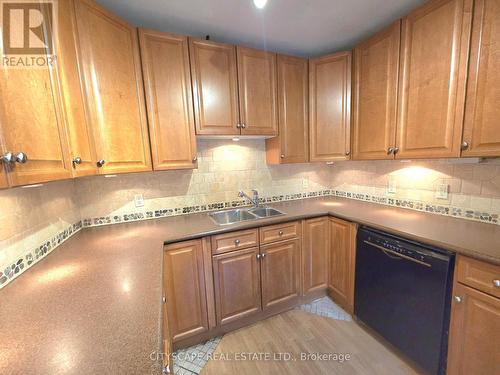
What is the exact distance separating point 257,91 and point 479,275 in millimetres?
1818

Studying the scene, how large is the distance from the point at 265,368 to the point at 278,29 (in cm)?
246

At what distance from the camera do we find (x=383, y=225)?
1489mm

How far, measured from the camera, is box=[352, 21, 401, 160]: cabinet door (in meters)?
1.58

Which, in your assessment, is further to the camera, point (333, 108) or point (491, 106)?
point (333, 108)

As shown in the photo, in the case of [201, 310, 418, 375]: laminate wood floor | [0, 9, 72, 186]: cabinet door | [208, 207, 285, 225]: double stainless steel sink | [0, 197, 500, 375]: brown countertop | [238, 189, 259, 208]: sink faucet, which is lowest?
[201, 310, 418, 375]: laminate wood floor

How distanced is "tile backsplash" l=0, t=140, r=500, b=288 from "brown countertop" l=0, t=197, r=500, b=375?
0.12 metres

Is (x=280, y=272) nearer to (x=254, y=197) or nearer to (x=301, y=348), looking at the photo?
(x=301, y=348)

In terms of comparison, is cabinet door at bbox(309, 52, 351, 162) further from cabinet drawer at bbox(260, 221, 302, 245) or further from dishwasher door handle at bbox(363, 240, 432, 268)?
dishwasher door handle at bbox(363, 240, 432, 268)

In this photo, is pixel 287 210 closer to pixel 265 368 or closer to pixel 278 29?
pixel 265 368

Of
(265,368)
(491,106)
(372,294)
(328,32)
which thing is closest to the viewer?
(491,106)

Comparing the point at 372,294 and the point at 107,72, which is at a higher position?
the point at 107,72

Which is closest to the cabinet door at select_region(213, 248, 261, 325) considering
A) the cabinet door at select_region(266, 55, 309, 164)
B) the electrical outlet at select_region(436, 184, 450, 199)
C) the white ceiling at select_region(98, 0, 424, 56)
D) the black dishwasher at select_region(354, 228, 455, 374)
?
the black dishwasher at select_region(354, 228, 455, 374)

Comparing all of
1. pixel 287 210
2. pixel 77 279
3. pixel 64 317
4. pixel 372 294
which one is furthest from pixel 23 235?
pixel 372 294

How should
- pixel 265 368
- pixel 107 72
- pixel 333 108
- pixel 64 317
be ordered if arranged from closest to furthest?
pixel 64 317, pixel 107 72, pixel 265 368, pixel 333 108
